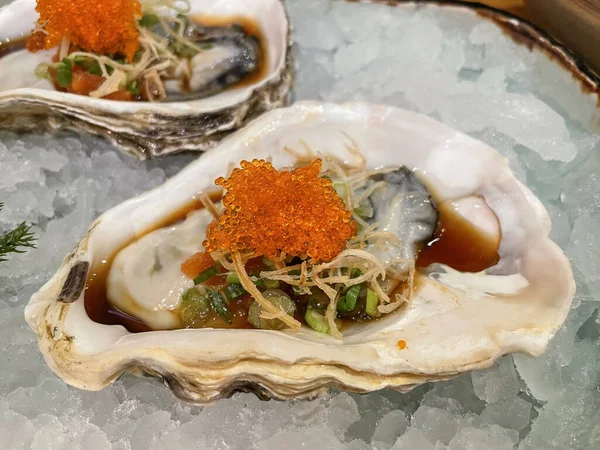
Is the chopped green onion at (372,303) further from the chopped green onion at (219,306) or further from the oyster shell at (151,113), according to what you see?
the oyster shell at (151,113)

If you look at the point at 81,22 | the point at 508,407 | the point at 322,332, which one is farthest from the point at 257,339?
the point at 81,22

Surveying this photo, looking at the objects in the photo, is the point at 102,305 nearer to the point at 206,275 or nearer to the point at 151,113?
the point at 206,275

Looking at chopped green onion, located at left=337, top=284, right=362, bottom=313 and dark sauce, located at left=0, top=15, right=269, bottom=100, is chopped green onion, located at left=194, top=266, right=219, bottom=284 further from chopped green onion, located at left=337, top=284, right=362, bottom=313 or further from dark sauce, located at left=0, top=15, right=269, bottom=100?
dark sauce, located at left=0, top=15, right=269, bottom=100

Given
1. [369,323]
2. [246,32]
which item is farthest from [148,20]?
[369,323]

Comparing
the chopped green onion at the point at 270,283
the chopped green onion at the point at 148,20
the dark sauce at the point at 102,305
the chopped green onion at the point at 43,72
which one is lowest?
the chopped green onion at the point at 43,72

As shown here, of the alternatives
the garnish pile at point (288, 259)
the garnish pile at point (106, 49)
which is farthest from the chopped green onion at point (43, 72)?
the garnish pile at point (288, 259)
